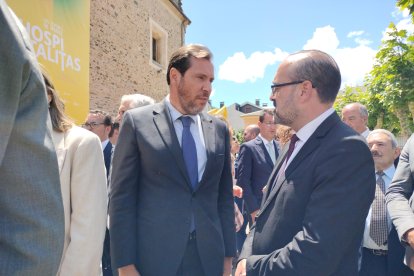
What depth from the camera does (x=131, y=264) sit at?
7.09ft

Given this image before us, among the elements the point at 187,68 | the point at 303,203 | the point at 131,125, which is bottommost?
the point at 303,203

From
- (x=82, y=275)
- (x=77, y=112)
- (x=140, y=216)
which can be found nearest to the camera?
(x=82, y=275)

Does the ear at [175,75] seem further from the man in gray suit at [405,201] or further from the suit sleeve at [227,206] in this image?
the man in gray suit at [405,201]

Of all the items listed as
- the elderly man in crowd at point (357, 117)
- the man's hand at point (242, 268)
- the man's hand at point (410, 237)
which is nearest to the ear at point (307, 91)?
the man's hand at point (242, 268)

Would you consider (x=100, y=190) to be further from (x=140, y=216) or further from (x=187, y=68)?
(x=187, y=68)

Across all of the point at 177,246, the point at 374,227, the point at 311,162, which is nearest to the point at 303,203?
the point at 311,162

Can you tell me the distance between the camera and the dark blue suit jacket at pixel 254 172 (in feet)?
17.2

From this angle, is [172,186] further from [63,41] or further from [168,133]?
[63,41]

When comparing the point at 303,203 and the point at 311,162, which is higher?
the point at 311,162

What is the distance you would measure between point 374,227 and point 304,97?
1665 millimetres

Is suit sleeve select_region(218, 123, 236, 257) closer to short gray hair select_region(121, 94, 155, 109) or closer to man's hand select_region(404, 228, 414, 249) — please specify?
short gray hair select_region(121, 94, 155, 109)

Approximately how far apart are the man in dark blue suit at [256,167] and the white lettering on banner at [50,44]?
5054 mm

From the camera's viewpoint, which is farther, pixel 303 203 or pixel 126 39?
pixel 126 39

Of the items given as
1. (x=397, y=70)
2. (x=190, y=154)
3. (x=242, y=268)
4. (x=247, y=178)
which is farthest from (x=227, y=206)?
(x=397, y=70)
